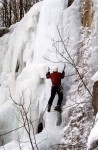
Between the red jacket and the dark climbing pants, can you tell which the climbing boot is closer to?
the dark climbing pants

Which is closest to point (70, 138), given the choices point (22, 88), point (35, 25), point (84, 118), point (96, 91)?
point (84, 118)

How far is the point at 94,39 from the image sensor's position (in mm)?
8508

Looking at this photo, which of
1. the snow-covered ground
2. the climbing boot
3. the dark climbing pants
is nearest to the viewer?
the snow-covered ground

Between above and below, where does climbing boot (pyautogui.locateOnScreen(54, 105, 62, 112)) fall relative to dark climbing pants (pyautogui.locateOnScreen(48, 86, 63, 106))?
below

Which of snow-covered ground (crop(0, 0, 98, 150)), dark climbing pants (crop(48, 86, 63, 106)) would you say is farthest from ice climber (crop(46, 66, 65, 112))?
snow-covered ground (crop(0, 0, 98, 150))

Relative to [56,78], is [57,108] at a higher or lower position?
lower

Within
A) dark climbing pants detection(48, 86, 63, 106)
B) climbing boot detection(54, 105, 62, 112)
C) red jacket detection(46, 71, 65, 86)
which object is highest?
red jacket detection(46, 71, 65, 86)

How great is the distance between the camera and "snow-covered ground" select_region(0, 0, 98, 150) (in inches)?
302

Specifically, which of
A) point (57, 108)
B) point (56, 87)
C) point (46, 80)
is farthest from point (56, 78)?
point (46, 80)

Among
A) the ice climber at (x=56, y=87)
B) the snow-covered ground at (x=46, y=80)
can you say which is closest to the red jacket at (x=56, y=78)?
the ice climber at (x=56, y=87)

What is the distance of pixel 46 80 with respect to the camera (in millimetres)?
9094

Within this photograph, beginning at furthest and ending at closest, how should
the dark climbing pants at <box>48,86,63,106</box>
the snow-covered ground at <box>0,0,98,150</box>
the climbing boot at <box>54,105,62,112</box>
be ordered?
1. the dark climbing pants at <box>48,86,63,106</box>
2. the climbing boot at <box>54,105,62,112</box>
3. the snow-covered ground at <box>0,0,98,150</box>

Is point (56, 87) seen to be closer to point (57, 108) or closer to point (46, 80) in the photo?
point (57, 108)

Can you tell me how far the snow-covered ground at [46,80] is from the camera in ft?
25.1
